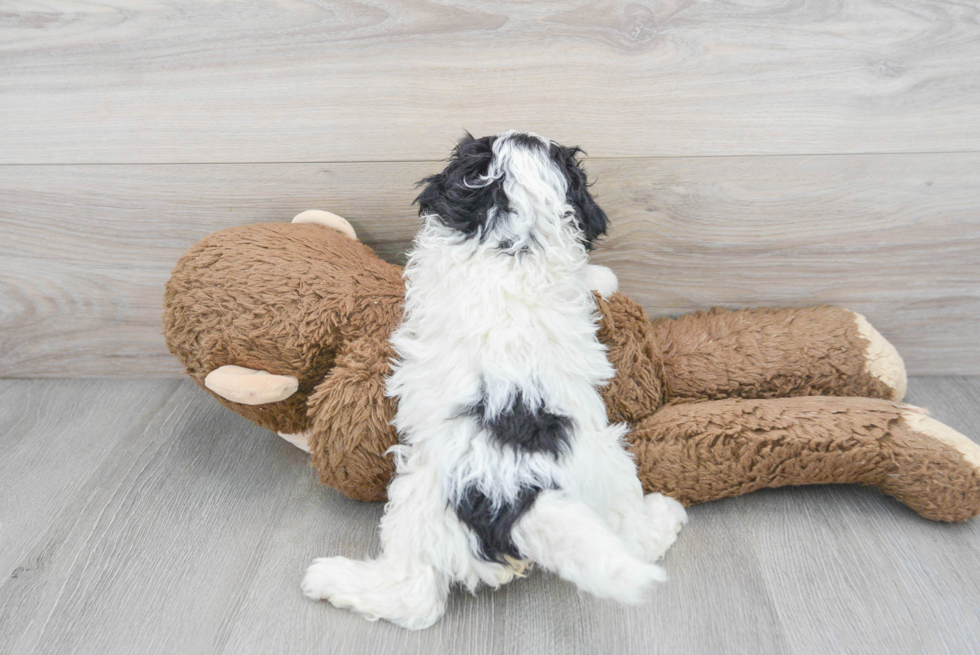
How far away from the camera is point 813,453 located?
79 centimetres

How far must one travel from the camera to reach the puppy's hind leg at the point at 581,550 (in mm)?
547

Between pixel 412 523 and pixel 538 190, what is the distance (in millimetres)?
379

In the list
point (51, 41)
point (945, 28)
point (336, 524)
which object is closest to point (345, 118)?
point (51, 41)

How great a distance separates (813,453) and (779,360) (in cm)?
16

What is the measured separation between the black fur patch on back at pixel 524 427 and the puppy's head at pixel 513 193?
179 mm

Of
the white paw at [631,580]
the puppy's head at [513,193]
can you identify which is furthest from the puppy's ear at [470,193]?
the white paw at [631,580]

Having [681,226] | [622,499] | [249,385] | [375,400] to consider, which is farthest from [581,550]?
[681,226]

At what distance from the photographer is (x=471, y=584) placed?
69 cm

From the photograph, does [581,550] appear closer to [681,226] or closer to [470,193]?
[470,193]

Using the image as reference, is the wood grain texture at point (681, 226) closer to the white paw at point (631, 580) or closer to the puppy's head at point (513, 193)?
the puppy's head at point (513, 193)

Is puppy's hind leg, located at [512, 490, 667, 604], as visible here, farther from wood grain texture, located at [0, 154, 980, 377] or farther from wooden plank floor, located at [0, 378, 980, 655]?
wood grain texture, located at [0, 154, 980, 377]

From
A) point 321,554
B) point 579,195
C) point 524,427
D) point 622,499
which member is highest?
point 579,195

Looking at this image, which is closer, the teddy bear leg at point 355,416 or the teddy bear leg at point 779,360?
the teddy bear leg at point 355,416

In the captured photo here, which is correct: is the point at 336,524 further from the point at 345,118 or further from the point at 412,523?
the point at 345,118
